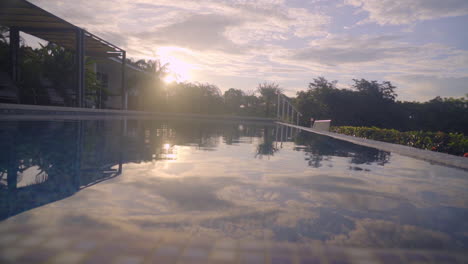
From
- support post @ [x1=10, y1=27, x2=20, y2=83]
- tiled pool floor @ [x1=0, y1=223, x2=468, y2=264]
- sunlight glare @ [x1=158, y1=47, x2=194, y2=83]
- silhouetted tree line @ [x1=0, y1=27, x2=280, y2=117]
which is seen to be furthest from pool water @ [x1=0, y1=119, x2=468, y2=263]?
sunlight glare @ [x1=158, y1=47, x2=194, y2=83]

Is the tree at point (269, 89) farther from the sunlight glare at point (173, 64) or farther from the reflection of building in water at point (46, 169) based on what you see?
the reflection of building in water at point (46, 169)

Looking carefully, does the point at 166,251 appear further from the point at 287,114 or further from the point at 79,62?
the point at 287,114

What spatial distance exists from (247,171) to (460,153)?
629 cm

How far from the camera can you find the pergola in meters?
10.2

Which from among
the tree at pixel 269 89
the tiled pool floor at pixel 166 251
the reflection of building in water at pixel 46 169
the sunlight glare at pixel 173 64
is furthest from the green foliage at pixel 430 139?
the tree at pixel 269 89

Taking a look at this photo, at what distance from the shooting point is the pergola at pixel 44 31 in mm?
10166

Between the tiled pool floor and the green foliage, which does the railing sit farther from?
the tiled pool floor

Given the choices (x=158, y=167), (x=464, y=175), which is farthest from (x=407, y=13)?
(x=158, y=167)

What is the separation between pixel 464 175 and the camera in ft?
15.3

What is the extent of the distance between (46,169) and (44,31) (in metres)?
11.9

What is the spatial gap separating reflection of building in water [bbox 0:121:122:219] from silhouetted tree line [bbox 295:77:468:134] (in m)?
28.4

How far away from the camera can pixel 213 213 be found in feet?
7.29

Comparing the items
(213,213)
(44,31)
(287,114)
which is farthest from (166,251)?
(287,114)

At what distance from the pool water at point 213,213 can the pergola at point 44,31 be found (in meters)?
8.55
